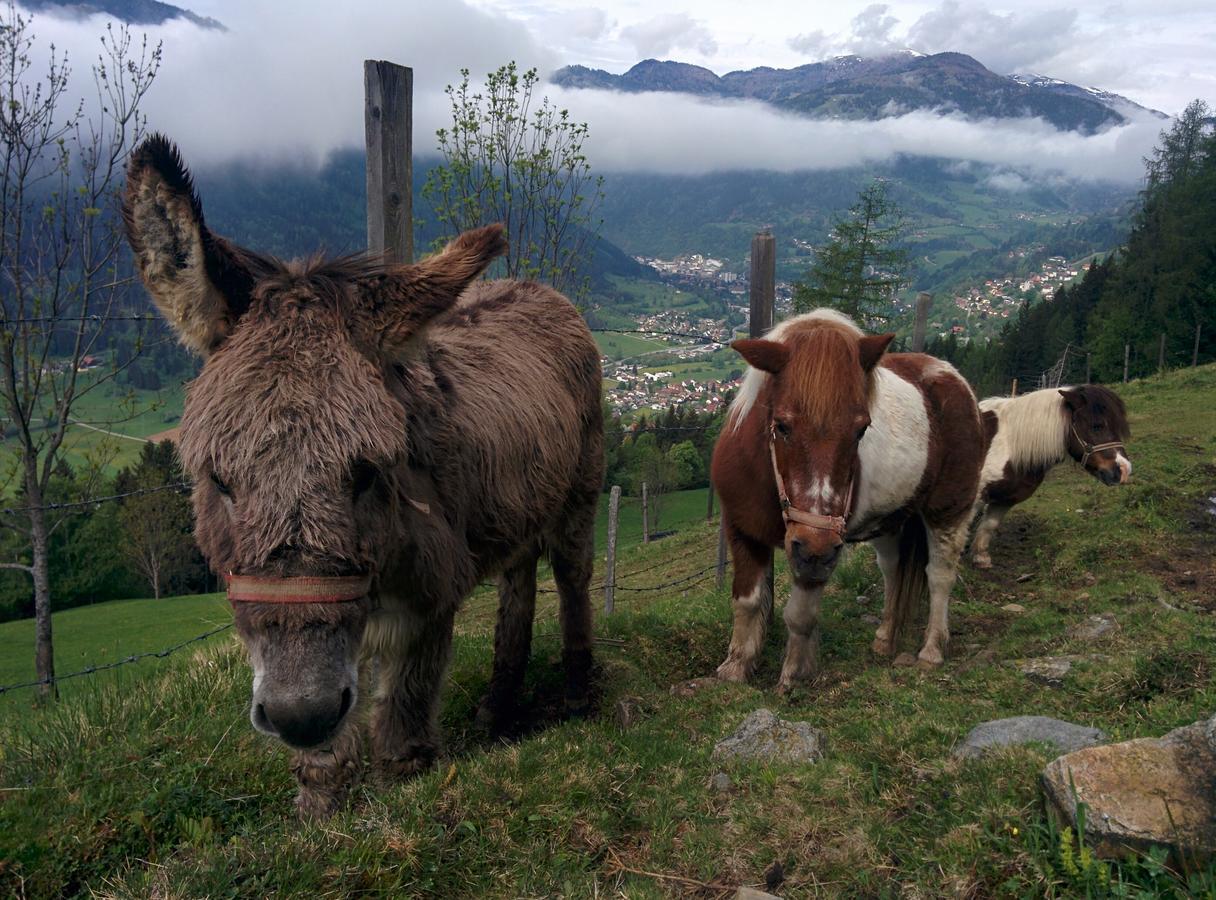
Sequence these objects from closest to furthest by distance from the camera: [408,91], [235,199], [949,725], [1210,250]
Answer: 1. [949,725]
2. [408,91]
3. [1210,250]
4. [235,199]

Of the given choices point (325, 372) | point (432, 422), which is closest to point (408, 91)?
point (432, 422)

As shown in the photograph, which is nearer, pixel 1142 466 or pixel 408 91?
pixel 408 91

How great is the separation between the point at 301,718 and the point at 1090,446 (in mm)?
10926

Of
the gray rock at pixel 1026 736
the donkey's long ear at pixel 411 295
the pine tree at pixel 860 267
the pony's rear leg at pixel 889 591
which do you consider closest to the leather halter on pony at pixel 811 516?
the gray rock at pixel 1026 736

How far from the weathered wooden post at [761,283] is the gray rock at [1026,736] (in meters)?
4.52

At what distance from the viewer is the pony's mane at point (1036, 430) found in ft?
32.3

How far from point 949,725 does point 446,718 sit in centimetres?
294

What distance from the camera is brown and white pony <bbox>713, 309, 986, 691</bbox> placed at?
14.0 feet

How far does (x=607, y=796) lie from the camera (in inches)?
127

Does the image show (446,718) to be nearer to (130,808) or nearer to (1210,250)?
(130,808)

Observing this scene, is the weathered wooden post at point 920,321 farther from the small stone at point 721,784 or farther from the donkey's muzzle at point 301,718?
the donkey's muzzle at point 301,718

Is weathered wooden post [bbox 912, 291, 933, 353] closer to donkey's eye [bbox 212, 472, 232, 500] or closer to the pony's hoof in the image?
the pony's hoof

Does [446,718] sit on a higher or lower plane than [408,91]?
lower

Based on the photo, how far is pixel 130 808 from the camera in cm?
296
